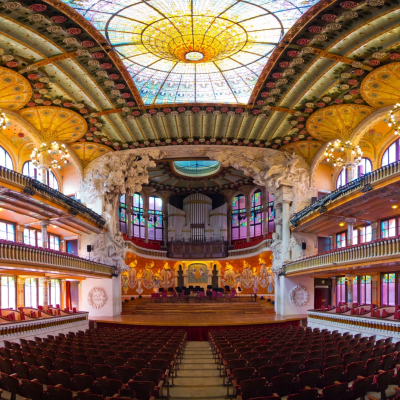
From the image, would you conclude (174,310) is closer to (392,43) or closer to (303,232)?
(303,232)

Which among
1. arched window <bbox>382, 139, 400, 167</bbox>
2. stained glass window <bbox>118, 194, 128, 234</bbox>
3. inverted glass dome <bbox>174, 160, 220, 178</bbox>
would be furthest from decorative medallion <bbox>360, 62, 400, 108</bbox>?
stained glass window <bbox>118, 194, 128, 234</bbox>

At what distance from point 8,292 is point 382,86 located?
24.1 metres

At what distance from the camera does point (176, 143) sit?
30797mm

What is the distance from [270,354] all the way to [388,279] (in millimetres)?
17146

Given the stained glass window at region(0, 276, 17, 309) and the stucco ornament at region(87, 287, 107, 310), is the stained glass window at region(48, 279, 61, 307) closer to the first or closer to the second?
the stucco ornament at region(87, 287, 107, 310)

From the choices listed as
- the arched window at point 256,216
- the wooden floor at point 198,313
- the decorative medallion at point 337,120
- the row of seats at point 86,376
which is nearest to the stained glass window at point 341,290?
the wooden floor at point 198,313

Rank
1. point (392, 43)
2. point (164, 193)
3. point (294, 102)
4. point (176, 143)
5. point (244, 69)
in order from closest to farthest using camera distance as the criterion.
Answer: point (392, 43) < point (244, 69) < point (294, 102) < point (176, 143) < point (164, 193)

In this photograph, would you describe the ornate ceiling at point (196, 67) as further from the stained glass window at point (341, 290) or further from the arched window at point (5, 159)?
the stained glass window at point (341, 290)

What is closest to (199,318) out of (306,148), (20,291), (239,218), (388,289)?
(388,289)

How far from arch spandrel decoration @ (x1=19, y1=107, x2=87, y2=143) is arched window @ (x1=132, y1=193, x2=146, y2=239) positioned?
15.7 m

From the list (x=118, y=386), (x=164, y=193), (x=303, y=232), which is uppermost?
(x=164, y=193)

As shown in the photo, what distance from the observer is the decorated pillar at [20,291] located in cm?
2807

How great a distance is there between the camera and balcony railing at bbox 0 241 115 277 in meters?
18.7

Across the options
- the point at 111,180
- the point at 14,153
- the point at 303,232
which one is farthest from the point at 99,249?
the point at 303,232
